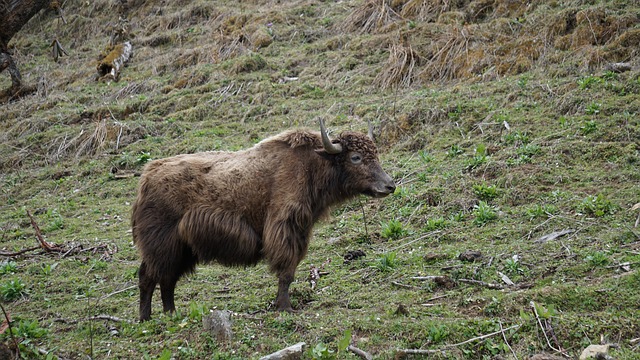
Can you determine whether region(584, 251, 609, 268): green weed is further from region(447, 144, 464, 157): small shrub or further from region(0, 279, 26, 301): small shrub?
region(0, 279, 26, 301): small shrub

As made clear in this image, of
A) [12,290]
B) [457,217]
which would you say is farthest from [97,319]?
[457,217]

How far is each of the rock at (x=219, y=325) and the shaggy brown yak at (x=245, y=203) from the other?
Result: 1129 millimetres

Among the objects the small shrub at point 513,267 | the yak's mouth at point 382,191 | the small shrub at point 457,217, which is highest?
the yak's mouth at point 382,191

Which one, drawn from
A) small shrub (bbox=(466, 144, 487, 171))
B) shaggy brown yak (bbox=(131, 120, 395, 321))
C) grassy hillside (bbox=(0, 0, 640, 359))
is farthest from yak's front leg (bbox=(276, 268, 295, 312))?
small shrub (bbox=(466, 144, 487, 171))

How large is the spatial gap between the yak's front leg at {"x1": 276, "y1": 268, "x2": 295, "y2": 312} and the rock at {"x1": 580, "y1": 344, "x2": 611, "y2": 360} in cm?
301

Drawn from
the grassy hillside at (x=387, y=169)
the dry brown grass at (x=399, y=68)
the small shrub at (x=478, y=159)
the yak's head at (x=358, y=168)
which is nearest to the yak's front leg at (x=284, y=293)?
the grassy hillside at (x=387, y=169)

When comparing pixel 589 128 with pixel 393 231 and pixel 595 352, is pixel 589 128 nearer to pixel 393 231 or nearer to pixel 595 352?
pixel 393 231

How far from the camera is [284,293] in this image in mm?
6777

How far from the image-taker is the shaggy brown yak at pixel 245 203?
22.7ft

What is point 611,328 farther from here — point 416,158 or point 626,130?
point 416,158

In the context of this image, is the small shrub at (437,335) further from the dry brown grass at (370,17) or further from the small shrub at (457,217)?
the dry brown grass at (370,17)

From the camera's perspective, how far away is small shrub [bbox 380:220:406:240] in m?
8.79

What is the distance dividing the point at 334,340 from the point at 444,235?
3268mm

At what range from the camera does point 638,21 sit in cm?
1212
